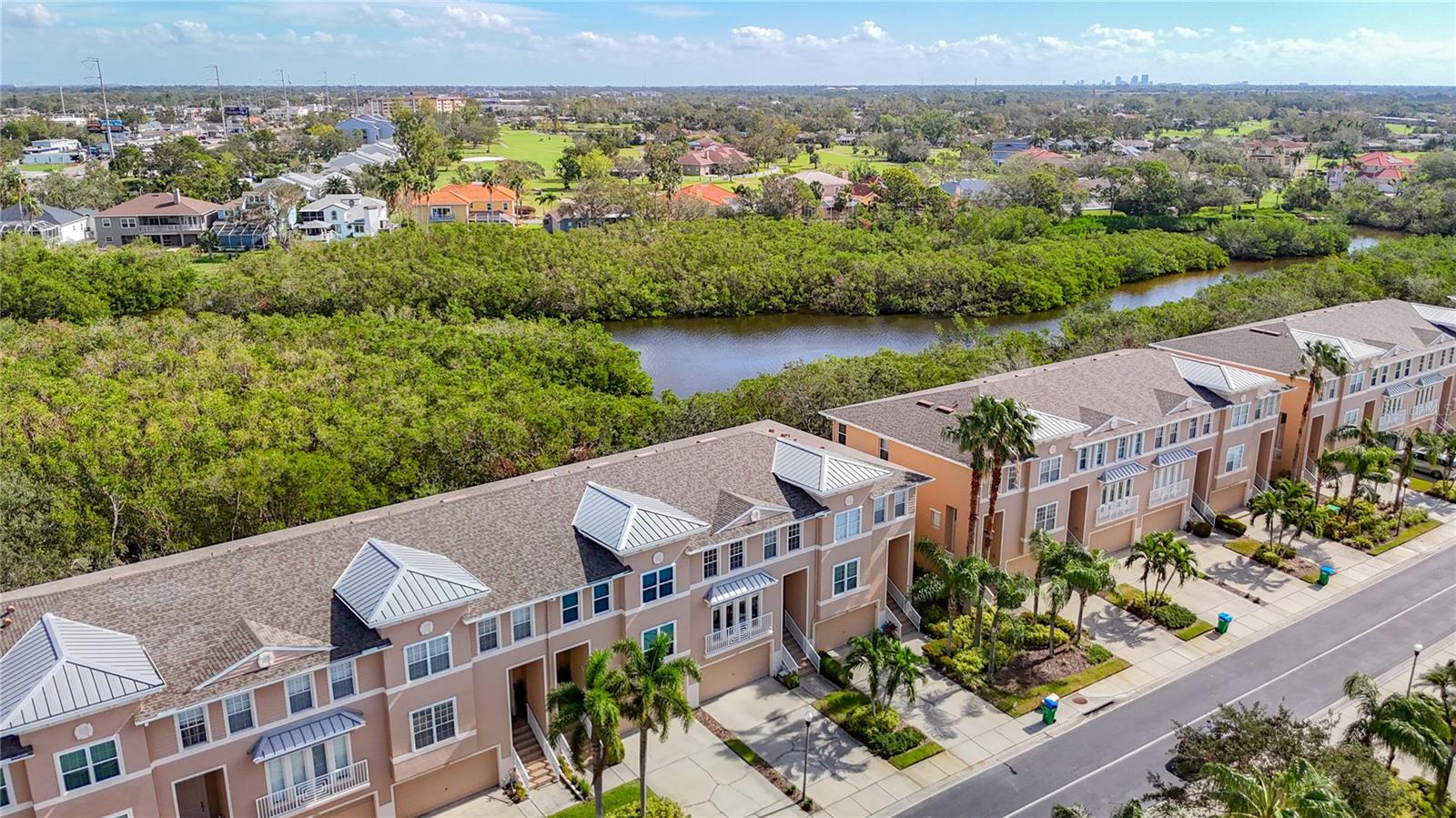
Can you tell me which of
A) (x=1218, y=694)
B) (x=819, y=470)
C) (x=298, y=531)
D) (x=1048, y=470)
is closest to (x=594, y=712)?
(x=298, y=531)

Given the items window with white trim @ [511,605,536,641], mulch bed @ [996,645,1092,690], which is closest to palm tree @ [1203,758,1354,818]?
mulch bed @ [996,645,1092,690]

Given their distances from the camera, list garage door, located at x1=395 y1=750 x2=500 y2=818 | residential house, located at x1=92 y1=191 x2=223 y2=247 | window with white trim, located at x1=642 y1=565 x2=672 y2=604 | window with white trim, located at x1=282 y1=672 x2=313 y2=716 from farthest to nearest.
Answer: residential house, located at x1=92 y1=191 x2=223 y2=247 < window with white trim, located at x1=642 y1=565 x2=672 y2=604 < garage door, located at x1=395 y1=750 x2=500 y2=818 < window with white trim, located at x1=282 y1=672 x2=313 y2=716

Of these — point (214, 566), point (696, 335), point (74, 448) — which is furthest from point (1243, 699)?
point (696, 335)

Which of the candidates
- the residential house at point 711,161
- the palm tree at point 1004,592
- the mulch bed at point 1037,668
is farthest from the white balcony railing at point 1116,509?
the residential house at point 711,161

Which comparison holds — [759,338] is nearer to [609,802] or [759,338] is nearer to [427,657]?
[609,802]

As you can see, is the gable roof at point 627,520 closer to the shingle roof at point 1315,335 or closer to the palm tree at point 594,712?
the palm tree at point 594,712

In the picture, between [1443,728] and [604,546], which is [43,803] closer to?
[604,546]

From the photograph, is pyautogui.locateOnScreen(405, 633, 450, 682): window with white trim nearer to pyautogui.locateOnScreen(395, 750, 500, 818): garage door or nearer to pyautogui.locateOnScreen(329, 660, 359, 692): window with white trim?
pyautogui.locateOnScreen(329, 660, 359, 692): window with white trim
